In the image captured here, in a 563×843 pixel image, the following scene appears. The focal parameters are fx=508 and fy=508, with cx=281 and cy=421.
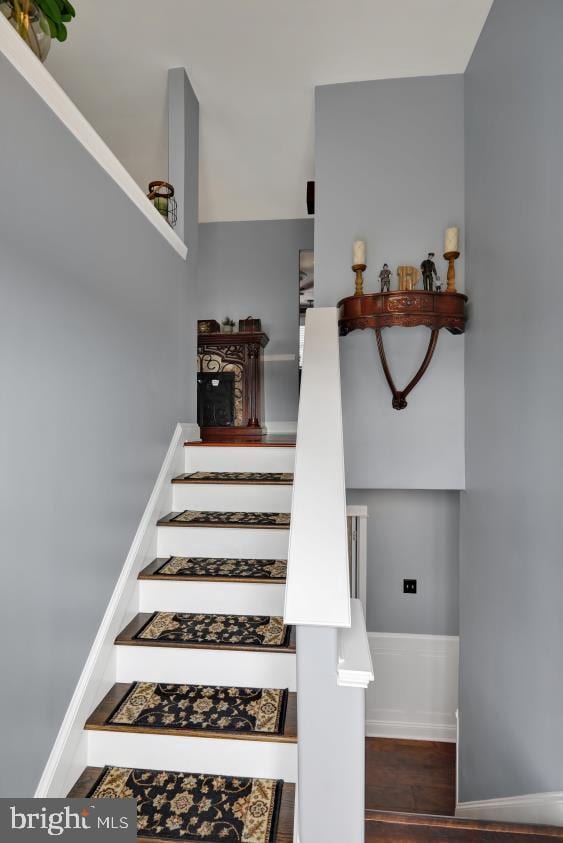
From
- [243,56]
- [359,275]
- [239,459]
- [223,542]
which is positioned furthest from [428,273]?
[223,542]

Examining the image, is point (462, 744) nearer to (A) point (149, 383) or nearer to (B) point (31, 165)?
(A) point (149, 383)

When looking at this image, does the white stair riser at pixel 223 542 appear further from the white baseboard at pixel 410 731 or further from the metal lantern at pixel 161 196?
the white baseboard at pixel 410 731

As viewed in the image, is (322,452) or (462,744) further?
(462,744)

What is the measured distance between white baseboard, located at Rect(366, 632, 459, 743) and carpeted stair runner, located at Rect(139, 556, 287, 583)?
1921mm

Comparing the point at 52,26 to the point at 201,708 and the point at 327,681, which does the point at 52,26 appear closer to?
the point at 327,681

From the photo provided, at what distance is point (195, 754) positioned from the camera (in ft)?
5.10

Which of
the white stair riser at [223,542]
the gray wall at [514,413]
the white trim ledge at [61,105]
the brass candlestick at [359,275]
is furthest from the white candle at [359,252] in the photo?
the white stair riser at [223,542]

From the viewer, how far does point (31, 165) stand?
1.43 meters

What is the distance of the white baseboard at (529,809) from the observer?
1579 mm

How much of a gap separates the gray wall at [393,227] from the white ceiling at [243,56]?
21 cm

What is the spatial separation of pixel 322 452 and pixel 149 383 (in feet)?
4.22

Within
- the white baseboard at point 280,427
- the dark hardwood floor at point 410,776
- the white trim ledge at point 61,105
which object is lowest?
the dark hardwood floor at point 410,776

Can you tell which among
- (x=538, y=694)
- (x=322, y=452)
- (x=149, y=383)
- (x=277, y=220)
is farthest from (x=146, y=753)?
(x=277, y=220)

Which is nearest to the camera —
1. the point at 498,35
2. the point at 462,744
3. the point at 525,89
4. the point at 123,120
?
the point at 525,89
